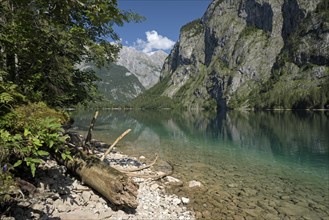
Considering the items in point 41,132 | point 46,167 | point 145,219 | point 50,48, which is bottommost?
point 145,219

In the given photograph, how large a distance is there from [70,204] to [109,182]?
1654 mm

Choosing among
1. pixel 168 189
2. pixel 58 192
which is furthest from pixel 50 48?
pixel 168 189

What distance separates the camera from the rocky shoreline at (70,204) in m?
8.62

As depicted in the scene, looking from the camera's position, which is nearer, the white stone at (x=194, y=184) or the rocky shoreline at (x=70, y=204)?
the rocky shoreline at (x=70, y=204)

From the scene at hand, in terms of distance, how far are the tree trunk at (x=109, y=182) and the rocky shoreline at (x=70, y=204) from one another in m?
0.42

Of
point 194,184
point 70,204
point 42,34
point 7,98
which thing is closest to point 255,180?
point 194,184

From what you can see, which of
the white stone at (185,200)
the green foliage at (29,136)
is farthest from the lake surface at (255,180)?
the green foliage at (29,136)

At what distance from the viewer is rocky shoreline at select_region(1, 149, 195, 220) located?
8.62 meters

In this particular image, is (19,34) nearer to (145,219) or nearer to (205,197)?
(145,219)

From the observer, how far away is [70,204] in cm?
991

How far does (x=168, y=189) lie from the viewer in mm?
16375

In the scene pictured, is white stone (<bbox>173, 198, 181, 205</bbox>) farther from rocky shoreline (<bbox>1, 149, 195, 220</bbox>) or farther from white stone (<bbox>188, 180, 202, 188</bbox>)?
white stone (<bbox>188, 180, 202, 188</bbox>)

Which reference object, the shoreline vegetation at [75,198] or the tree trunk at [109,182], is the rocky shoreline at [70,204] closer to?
the shoreline vegetation at [75,198]

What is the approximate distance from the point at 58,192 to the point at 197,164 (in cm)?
1703
